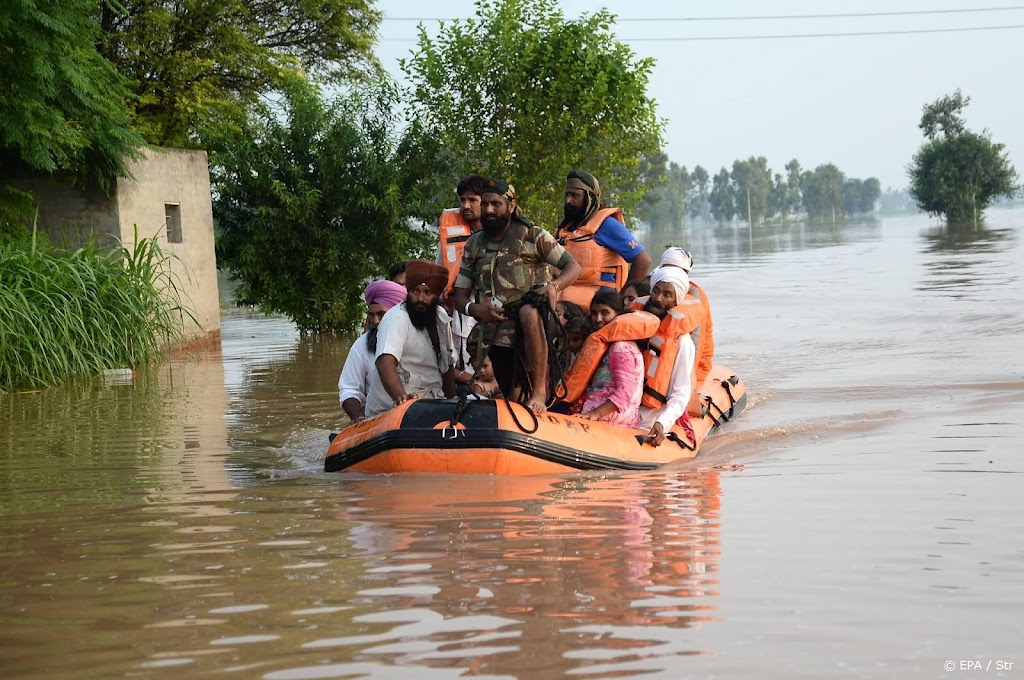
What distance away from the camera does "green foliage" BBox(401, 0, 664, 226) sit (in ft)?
64.3

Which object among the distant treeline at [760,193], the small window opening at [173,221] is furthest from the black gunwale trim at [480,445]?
the distant treeline at [760,193]

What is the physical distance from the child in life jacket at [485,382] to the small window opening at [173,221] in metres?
9.97

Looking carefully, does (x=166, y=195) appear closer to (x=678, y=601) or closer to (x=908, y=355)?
(x=908, y=355)

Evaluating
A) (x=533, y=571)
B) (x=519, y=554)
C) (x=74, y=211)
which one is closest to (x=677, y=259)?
(x=519, y=554)

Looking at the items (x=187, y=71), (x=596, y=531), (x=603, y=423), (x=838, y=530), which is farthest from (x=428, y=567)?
(x=187, y=71)

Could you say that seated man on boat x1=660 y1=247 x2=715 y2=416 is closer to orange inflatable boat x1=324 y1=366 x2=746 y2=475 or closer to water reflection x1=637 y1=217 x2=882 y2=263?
orange inflatable boat x1=324 y1=366 x2=746 y2=475

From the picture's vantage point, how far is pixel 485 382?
794 centimetres

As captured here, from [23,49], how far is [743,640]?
12197 mm

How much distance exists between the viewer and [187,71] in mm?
23938

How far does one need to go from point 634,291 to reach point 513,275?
1.18 m

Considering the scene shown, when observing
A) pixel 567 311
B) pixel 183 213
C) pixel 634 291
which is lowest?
pixel 567 311

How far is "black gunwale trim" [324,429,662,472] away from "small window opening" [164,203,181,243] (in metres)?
10.3

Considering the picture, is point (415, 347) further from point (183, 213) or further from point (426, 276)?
point (183, 213)

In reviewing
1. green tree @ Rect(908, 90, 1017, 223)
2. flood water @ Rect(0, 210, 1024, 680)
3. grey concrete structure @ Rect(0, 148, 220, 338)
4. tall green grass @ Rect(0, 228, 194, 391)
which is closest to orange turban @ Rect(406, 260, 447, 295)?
flood water @ Rect(0, 210, 1024, 680)
